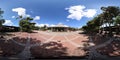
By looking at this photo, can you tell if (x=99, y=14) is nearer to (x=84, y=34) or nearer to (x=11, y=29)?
(x=84, y=34)

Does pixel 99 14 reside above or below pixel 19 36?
above

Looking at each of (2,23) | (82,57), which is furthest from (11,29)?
(82,57)

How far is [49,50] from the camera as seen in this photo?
32.5 ft

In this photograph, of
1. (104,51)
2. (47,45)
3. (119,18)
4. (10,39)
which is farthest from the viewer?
(119,18)

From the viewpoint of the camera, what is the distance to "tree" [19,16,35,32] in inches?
437

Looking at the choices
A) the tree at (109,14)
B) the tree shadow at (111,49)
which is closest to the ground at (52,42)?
the tree shadow at (111,49)

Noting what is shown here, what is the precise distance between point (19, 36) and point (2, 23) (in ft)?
6.18

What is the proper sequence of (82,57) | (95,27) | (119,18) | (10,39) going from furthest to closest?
(119,18), (95,27), (10,39), (82,57)

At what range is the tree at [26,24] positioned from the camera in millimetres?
11098

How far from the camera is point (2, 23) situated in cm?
1239

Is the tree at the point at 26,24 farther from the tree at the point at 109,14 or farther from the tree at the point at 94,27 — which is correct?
the tree at the point at 109,14

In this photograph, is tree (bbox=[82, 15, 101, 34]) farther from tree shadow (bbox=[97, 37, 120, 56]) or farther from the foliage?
tree shadow (bbox=[97, 37, 120, 56])

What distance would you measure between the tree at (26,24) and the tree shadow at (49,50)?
1.65 metres

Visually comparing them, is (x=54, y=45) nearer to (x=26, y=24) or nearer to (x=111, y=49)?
(x=26, y=24)
